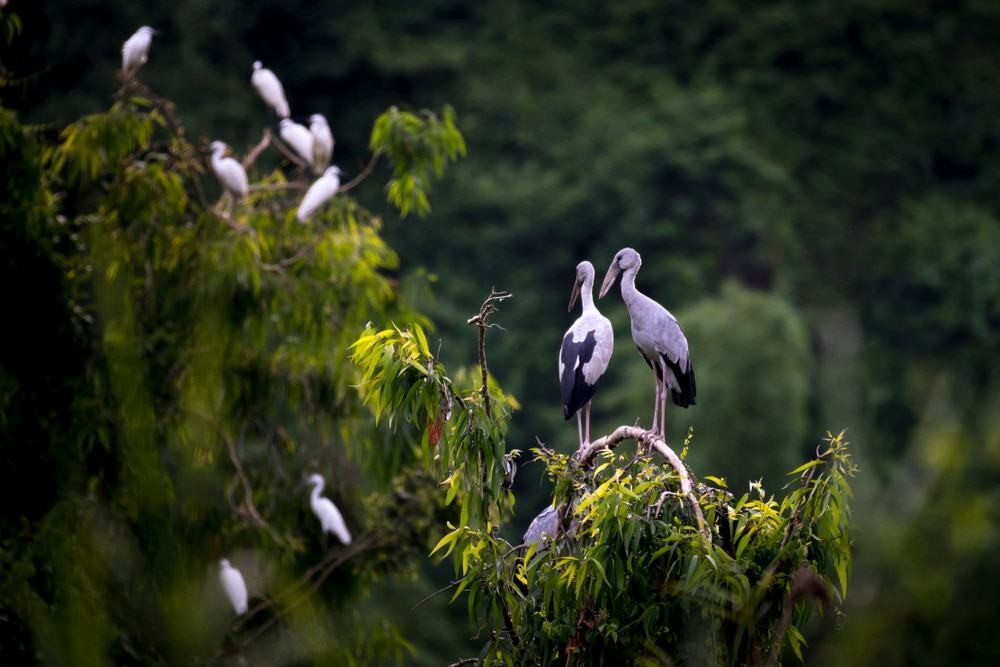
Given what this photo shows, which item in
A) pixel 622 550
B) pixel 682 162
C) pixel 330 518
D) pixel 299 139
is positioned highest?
pixel 622 550

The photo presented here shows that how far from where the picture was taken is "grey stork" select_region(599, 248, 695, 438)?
3.66 meters

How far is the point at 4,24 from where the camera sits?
18.2ft

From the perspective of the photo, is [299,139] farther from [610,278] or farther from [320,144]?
[610,278]

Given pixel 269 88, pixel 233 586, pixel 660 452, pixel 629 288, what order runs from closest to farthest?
pixel 660 452, pixel 629 288, pixel 233 586, pixel 269 88

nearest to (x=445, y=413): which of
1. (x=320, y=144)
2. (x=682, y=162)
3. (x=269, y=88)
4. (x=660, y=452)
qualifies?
(x=660, y=452)

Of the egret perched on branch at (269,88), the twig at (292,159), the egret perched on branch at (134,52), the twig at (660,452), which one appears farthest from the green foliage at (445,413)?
the egret perched on branch at (269,88)

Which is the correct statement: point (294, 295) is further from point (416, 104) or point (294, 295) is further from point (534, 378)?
point (416, 104)

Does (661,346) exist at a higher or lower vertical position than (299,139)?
higher

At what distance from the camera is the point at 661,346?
3672mm

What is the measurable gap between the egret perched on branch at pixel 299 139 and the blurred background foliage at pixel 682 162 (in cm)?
264

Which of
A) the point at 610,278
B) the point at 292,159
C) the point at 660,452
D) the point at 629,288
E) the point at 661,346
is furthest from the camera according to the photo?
Answer: the point at 292,159

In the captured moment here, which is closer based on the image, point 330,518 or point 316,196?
point 330,518

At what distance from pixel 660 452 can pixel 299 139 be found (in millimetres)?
4415

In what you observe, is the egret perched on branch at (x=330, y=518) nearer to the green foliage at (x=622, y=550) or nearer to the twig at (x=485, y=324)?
the green foliage at (x=622, y=550)
